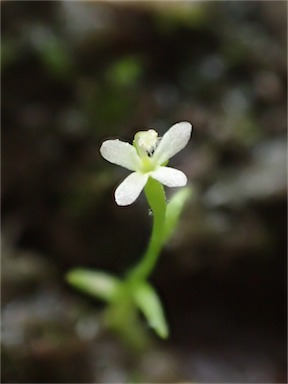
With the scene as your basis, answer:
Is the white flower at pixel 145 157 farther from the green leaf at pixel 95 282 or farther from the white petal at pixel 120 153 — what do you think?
the green leaf at pixel 95 282

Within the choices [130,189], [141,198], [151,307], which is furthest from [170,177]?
[141,198]

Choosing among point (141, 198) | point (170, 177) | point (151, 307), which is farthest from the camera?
point (141, 198)

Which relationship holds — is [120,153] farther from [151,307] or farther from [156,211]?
[151,307]

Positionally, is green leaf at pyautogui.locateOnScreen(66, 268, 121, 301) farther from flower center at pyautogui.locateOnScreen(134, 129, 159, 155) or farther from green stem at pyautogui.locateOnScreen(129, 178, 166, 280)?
flower center at pyautogui.locateOnScreen(134, 129, 159, 155)

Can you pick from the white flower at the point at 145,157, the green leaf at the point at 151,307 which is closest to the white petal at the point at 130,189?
the white flower at the point at 145,157

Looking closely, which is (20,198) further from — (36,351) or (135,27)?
(135,27)

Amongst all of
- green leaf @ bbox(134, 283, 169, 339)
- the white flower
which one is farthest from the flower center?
green leaf @ bbox(134, 283, 169, 339)
